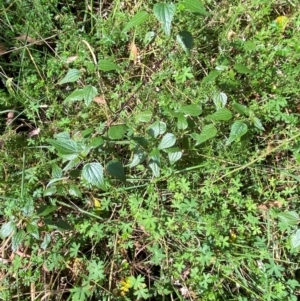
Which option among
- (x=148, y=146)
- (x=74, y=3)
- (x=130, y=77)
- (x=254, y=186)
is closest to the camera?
(x=148, y=146)

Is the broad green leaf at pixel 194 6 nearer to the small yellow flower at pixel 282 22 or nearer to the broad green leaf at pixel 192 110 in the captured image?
the broad green leaf at pixel 192 110

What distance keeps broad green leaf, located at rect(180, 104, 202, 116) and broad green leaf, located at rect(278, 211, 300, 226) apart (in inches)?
20.4

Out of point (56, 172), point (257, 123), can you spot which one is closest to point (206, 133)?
point (257, 123)

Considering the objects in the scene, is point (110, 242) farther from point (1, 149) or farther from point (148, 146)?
point (1, 149)

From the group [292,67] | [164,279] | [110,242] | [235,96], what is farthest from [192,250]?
[292,67]

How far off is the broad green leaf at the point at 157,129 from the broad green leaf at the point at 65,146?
321mm

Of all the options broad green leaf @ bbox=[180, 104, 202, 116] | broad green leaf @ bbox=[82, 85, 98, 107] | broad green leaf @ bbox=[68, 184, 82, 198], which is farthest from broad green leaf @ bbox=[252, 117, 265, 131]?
broad green leaf @ bbox=[68, 184, 82, 198]

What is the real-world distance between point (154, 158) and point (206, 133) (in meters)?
0.23

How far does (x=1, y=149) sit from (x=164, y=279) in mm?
887

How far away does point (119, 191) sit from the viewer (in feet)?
7.09

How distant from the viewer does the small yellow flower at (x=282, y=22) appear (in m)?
2.37

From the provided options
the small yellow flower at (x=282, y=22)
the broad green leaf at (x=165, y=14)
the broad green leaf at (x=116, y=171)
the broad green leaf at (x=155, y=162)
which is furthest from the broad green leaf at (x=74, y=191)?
the small yellow flower at (x=282, y=22)

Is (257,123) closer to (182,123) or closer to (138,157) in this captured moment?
(182,123)

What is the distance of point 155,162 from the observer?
1.99 metres
